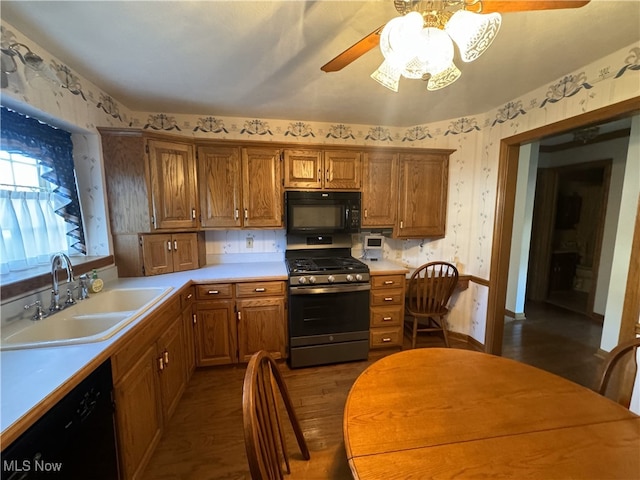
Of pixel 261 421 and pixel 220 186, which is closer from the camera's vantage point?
pixel 261 421

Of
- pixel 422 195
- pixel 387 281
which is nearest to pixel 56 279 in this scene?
pixel 387 281

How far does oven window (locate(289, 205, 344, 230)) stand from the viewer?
255 centimetres

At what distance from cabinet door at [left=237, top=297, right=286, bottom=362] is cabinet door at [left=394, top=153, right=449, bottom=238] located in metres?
1.50

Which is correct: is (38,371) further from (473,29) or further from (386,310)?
(386,310)

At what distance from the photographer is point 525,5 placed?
89 cm

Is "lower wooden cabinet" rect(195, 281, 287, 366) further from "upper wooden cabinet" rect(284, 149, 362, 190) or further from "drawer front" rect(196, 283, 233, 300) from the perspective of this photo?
"upper wooden cabinet" rect(284, 149, 362, 190)

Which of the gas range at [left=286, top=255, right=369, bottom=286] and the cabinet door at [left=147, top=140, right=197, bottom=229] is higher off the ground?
the cabinet door at [left=147, top=140, right=197, bottom=229]

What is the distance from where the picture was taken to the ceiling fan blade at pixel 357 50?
1046 mm

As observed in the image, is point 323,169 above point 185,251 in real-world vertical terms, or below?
above

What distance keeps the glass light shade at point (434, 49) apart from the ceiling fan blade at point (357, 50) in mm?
181

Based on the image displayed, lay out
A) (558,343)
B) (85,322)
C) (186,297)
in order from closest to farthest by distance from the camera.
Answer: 1. (85,322)
2. (186,297)
3. (558,343)

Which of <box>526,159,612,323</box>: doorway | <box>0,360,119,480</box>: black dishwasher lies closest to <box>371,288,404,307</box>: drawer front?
<box>0,360,119,480</box>: black dishwasher

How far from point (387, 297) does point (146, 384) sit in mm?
1964

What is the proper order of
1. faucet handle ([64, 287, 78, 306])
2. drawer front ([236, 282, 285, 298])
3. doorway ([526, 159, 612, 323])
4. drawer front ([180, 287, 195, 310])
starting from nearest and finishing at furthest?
faucet handle ([64, 287, 78, 306])
drawer front ([180, 287, 195, 310])
drawer front ([236, 282, 285, 298])
doorway ([526, 159, 612, 323])
